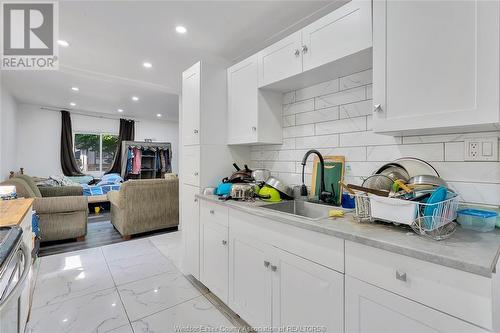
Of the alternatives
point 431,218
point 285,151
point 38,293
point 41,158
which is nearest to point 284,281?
point 431,218

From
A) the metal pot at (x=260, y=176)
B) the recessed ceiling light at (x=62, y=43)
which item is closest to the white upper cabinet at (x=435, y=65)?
the metal pot at (x=260, y=176)

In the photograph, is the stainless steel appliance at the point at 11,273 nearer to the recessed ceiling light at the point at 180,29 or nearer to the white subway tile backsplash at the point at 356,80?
the recessed ceiling light at the point at 180,29

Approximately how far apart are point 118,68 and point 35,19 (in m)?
1.05

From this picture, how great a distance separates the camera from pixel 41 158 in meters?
5.65


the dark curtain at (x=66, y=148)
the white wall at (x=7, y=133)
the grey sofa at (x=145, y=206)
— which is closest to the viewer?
the grey sofa at (x=145, y=206)

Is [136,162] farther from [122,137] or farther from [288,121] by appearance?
[288,121]

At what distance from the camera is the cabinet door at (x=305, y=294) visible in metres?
Result: 1.09

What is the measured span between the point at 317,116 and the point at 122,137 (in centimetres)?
621

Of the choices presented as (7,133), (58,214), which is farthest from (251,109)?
(7,133)

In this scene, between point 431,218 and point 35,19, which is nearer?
point 431,218

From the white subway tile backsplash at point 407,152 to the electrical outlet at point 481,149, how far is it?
4.2 inches

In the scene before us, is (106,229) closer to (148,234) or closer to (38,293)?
(148,234)

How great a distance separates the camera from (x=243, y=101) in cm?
217

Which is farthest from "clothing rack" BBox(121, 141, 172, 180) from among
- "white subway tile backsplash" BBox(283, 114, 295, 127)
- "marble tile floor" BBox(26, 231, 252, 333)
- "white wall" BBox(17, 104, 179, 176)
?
"white subway tile backsplash" BBox(283, 114, 295, 127)
